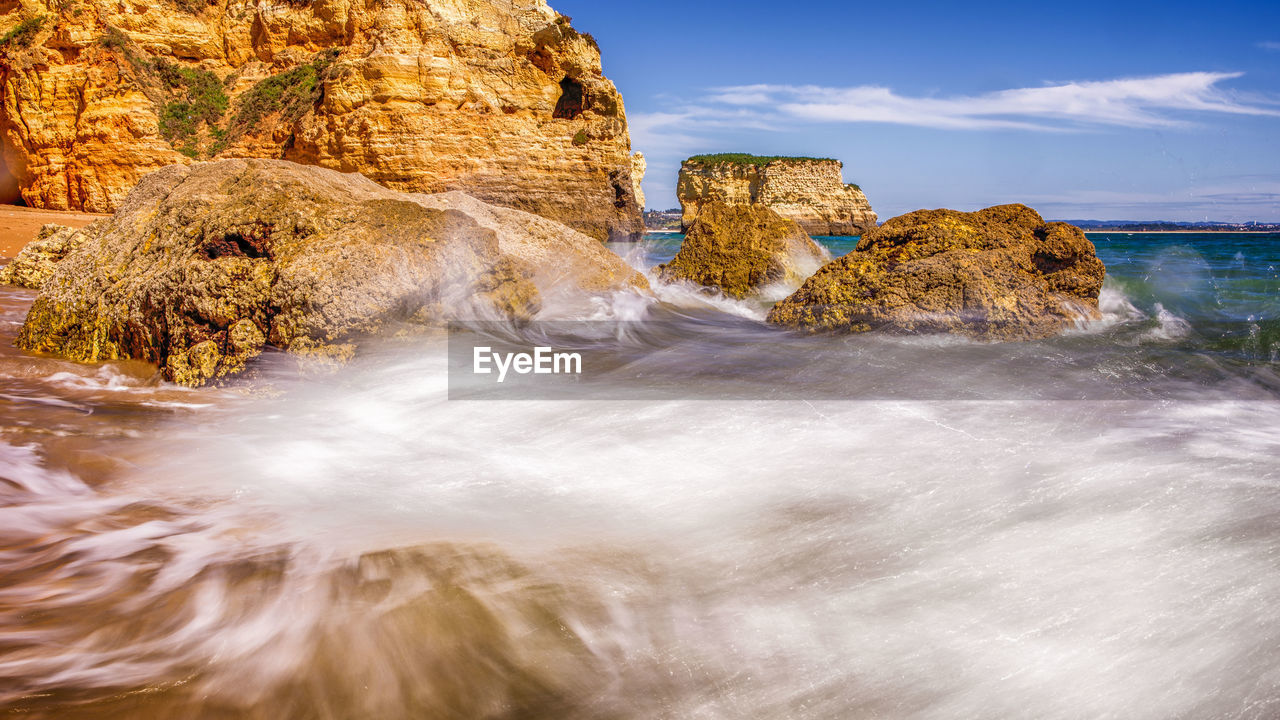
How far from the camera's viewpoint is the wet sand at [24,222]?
10703 mm

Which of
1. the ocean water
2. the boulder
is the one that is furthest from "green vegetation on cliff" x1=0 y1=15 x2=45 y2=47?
the ocean water

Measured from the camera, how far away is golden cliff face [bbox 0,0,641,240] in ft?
54.1

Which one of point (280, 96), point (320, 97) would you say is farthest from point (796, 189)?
point (320, 97)

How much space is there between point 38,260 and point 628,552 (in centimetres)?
781

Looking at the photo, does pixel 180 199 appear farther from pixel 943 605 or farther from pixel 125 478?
pixel 943 605

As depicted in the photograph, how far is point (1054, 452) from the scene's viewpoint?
2.99 meters

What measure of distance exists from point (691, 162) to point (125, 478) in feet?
221

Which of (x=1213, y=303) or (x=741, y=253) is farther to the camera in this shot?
(x=741, y=253)

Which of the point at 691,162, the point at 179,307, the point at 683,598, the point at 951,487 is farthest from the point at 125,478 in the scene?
the point at 691,162

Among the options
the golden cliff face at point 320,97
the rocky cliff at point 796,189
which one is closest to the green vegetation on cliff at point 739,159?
the rocky cliff at point 796,189

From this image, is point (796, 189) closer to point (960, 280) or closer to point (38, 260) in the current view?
point (960, 280)

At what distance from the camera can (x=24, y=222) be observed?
13.4 m

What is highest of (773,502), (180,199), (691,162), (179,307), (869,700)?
(691,162)

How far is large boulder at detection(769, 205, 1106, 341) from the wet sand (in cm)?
1034
